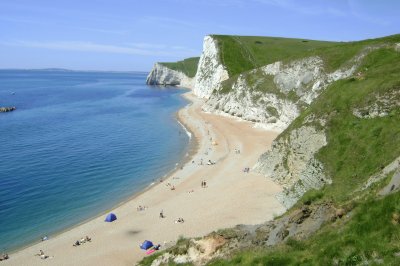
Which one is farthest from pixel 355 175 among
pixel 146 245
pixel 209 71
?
pixel 209 71

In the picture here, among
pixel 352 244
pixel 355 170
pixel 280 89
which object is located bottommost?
pixel 355 170

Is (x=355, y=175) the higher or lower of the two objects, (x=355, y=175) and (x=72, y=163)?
the higher

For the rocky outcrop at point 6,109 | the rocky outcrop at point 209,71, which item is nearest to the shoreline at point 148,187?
the rocky outcrop at point 209,71

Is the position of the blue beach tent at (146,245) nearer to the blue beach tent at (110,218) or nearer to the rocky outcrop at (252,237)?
the blue beach tent at (110,218)

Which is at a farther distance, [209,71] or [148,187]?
[209,71]

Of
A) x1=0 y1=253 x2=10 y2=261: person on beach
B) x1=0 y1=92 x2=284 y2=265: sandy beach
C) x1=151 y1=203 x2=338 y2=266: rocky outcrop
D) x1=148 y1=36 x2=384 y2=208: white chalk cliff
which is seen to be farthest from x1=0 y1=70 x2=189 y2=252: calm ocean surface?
x1=151 y1=203 x2=338 y2=266: rocky outcrop

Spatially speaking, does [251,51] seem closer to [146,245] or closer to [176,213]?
[176,213]

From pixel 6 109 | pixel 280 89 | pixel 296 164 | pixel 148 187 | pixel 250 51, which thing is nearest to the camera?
pixel 296 164

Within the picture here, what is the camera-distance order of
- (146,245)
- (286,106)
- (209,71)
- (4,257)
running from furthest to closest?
(209,71), (286,106), (146,245), (4,257)
